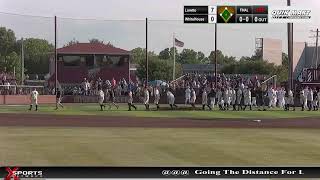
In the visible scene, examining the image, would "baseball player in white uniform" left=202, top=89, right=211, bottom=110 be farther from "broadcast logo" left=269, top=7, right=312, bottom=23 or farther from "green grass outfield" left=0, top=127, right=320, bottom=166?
"broadcast logo" left=269, top=7, right=312, bottom=23

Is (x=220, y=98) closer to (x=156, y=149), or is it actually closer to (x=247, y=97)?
(x=247, y=97)

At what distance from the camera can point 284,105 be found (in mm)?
42281

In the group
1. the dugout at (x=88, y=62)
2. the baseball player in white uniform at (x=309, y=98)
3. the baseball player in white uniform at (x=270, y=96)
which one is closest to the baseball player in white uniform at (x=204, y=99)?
the baseball player in white uniform at (x=270, y=96)

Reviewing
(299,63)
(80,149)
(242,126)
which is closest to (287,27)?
(80,149)

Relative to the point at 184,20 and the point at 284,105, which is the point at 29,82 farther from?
the point at 184,20

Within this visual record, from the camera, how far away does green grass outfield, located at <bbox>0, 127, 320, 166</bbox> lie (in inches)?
485

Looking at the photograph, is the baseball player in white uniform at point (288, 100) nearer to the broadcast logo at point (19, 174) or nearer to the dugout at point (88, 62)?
the dugout at point (88, 62)

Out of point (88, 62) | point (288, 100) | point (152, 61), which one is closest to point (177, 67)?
point (152, 61)
